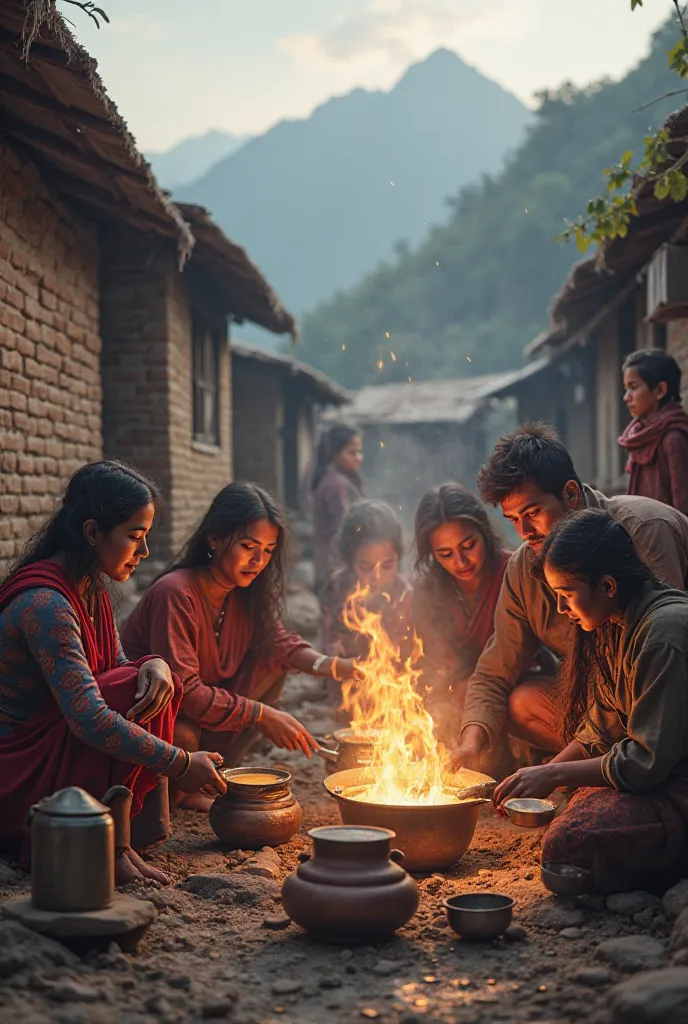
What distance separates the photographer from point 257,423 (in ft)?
51.1

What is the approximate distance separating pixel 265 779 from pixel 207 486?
21.5ft

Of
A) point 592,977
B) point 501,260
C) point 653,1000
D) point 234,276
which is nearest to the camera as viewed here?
point 653,1000

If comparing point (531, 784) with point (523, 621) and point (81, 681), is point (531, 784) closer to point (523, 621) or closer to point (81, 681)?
point (523, 621)

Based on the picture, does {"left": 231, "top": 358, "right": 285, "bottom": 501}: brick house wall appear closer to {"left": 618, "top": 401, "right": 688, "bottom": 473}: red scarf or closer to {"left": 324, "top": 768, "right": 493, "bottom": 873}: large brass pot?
{"left": 618, "top": 401, "right": 688, "bottom": 473}: red scarf

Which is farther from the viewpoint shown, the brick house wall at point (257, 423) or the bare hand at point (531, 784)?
the brick house wall at point (257, 423)

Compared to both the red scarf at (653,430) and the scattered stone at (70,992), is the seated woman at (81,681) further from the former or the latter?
the red scarf at (653,430)

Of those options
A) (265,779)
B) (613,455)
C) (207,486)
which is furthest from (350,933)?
(613,455)

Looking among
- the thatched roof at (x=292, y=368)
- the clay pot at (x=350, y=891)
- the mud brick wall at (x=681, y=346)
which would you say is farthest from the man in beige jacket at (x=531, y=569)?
the thatched roof at (x=292, y=368)

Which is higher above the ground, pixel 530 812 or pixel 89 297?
pixel 89 297

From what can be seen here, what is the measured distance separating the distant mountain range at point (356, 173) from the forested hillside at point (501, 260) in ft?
255

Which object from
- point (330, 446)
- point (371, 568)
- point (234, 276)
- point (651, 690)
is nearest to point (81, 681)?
point (651, 690)

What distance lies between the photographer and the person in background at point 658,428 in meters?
5.75

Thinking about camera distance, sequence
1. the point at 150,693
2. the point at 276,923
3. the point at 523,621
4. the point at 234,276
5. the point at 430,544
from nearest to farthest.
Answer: the point at 276,923, the point at 150,693, the point at 523,621, the point at 430,544, the point at 234,276

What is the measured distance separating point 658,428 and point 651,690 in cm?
279
